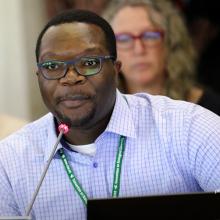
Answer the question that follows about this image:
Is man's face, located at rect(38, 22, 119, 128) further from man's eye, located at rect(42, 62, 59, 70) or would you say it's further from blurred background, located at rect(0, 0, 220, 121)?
blurred background, located at rect(0, 0, 220, 121)

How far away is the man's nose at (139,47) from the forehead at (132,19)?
0.05m

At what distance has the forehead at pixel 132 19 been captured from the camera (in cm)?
223

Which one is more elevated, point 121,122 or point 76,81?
point 76,81

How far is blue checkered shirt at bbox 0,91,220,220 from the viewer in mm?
1329

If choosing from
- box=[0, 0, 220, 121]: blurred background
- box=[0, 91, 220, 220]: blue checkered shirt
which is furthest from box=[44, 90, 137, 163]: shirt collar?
box=[0, 0, 220, 121]: blurred background

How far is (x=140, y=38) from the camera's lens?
7.26 feet

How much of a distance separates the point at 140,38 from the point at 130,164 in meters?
0.96

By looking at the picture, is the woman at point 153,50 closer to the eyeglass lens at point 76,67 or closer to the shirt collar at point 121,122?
the shirt collar at point 121,122

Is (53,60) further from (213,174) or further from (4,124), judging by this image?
(4,124)

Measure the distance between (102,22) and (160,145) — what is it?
0.32m

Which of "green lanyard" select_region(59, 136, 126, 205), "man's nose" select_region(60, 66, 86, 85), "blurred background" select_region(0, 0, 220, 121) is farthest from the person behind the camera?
"blurred background" select_region(0, 0, 220, 121)

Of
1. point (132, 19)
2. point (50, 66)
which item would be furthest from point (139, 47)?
point (50, 66)

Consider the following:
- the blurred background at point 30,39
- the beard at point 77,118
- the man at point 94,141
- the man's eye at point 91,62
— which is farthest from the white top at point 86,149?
the blurred background at point 30,39

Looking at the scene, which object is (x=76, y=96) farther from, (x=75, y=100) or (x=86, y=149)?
(x=86, y=149)
